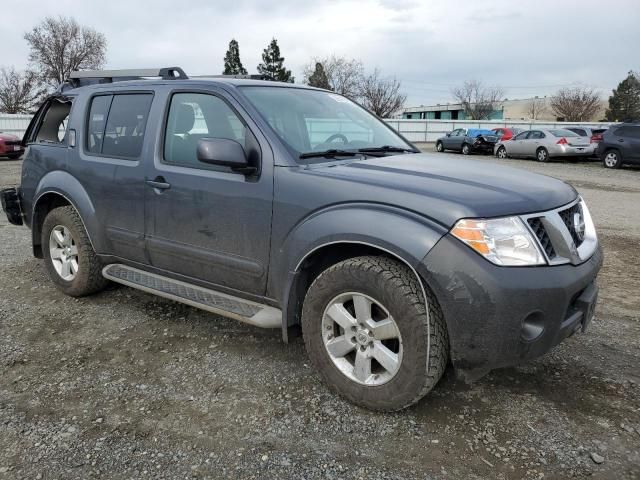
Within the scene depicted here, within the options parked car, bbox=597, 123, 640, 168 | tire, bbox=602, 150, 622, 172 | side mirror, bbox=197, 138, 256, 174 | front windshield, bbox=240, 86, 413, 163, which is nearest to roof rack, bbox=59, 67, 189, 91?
front windshield, bbox=240, 86, 413, 163

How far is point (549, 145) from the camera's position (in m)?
20.7

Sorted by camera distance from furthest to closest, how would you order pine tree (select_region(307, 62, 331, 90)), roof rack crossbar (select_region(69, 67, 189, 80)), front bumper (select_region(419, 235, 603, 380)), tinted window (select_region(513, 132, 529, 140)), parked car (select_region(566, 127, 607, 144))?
pine tree (select_region(307, 62, 331, 90)) → tinted window (select_region(513, 132, 529, 140)) → parked car (select_region(566, 127, 607, 144)) → roof rack crossbar (select_region(69, 67, 189, 80)) → front bumper (select_region(419, 235, 603, 380))

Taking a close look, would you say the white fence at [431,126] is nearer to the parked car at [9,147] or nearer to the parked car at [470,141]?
the parked car at [470,141]

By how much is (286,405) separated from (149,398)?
794 mm

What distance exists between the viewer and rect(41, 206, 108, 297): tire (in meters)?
4.43

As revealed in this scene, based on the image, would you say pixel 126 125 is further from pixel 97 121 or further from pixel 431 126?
pixel 431 126

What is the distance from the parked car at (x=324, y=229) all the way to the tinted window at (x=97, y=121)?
2 cm

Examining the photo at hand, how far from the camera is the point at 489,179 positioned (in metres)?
3.00

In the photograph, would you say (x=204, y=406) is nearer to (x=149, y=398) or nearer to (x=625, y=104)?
(x=149, y=398)

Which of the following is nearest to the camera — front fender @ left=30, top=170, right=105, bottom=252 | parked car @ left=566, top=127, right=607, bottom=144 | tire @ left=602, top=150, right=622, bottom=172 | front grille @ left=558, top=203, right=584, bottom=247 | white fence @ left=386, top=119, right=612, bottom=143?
front grille @ left=558, top=203, right=584, bottom=247

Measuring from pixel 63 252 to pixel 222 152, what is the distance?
96.2 inches

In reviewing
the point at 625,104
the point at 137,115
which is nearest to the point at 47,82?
the point at 137,115

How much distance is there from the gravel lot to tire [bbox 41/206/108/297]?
1.10ft

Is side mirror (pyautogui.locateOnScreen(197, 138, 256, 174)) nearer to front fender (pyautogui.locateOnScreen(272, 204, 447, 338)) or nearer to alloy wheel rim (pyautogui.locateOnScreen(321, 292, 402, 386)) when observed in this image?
front fender (pyautogui.locateOnScreen(272, 204, 447, 338))
